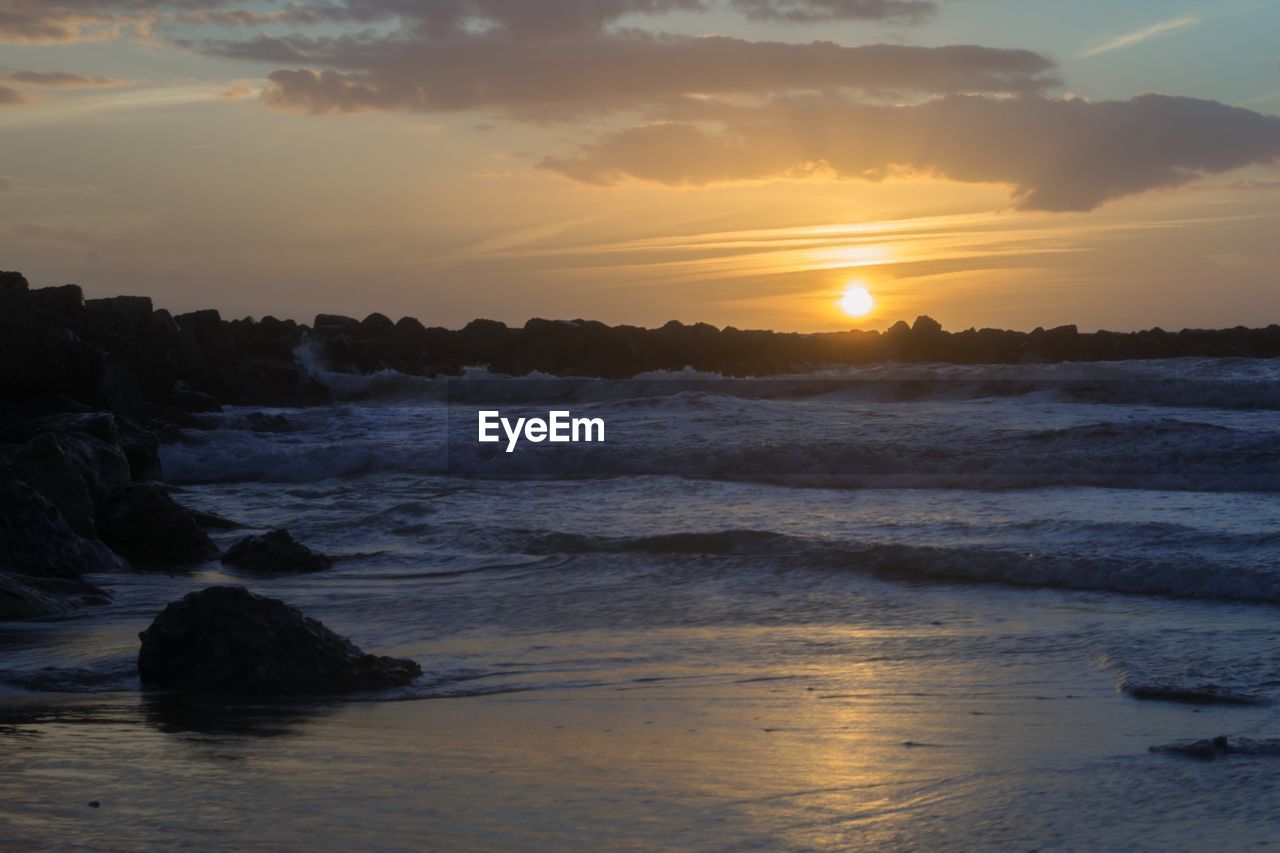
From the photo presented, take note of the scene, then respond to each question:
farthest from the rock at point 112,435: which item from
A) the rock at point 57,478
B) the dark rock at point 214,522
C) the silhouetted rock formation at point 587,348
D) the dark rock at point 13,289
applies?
the silhouetted rock formation at point 587,348

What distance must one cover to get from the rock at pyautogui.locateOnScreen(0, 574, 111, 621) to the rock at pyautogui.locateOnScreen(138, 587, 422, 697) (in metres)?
1.95

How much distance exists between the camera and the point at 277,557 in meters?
9.38

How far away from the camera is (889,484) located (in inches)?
577

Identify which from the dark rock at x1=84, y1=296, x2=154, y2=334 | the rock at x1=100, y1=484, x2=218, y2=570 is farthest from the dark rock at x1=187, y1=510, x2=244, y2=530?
the dark rock at x1=84, y1=296, x2=154, y2=334

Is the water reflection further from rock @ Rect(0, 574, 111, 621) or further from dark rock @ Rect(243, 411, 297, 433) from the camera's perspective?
dark rock @ Rect(243, 411, 297, 433)

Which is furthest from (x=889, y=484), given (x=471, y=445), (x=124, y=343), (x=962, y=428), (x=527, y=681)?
(x=124, y=343)

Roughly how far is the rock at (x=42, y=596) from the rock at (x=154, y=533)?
6.22 feet

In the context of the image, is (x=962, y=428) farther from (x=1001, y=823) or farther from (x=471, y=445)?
(x=1001, y=823)

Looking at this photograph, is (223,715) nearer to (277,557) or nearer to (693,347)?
(277,557)

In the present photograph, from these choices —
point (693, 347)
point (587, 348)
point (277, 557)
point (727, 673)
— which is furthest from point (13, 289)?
point (693, 347)

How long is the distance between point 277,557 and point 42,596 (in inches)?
82.3

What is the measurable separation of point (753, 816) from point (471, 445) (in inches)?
585

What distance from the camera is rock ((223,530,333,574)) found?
30.7 feet

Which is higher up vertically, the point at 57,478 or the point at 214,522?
the point at 57,478
